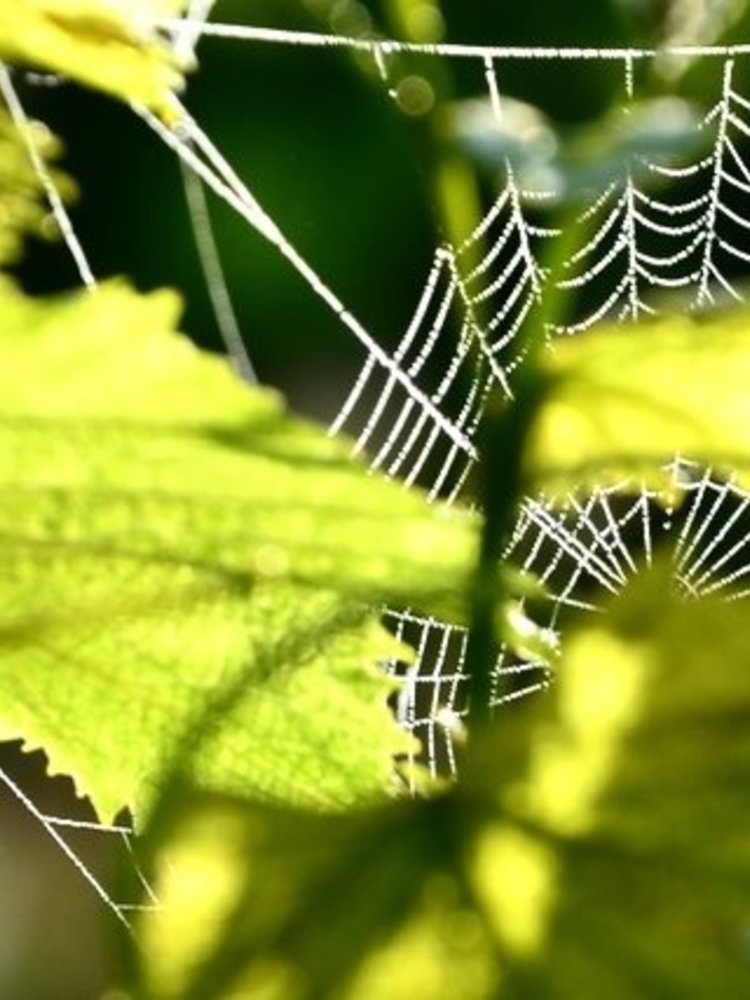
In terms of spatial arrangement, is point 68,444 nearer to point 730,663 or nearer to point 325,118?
point 730,663

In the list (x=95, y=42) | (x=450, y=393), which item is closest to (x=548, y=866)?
(x=95, y=42)

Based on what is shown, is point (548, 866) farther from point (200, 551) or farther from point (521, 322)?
point (521, 322)

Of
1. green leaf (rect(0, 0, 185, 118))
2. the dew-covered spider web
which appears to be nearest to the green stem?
green leaf (rect(0, 0, 185, 118))

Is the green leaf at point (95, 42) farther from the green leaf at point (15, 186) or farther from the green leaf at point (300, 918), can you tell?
the green leaf at point (300, 918)

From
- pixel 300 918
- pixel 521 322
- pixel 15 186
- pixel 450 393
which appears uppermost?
pixel 450 393

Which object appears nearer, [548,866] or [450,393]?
[548,866]

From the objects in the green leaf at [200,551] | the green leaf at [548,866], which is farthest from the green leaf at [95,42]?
the green leaf at [548,866]
